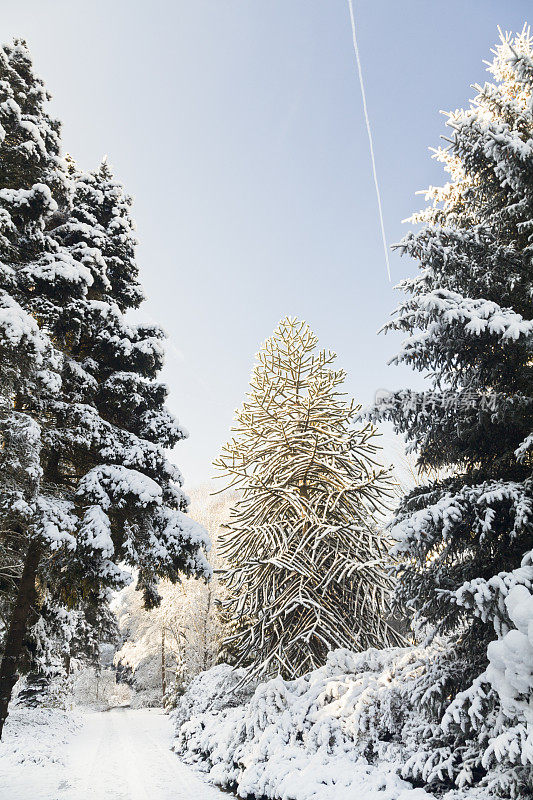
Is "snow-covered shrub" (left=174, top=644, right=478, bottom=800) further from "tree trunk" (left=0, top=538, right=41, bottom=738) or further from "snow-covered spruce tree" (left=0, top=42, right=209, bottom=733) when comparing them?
"tree trunk" (left=0, top=538, right=41, bottom=738)

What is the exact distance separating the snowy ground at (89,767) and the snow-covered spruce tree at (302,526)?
204cm

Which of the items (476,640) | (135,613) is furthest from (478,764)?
(135,613)

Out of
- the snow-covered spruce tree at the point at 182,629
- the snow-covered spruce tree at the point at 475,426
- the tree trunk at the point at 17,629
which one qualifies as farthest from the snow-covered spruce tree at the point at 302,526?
the snow-covered spruce tree at the point at 182,629

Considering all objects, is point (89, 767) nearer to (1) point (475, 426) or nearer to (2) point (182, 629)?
(1) point (475, 426)

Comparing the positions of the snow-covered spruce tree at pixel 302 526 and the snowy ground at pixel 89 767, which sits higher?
the snow-covered spruce tree at pixel 302 526

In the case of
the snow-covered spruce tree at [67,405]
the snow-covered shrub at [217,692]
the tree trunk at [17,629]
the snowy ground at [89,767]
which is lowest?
the snowy ground at [89,767]

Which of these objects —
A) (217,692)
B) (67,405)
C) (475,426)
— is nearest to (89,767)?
(217,692)

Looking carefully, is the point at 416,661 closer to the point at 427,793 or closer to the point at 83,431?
the point at 427,793

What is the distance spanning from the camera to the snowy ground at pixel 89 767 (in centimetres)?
583

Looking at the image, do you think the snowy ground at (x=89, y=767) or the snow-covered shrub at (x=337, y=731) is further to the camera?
the snowy ground at (x=89, y=767)

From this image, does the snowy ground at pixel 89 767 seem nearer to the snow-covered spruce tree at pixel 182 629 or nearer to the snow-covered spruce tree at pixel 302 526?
the snow-covered spruce tree at pixel 302 526

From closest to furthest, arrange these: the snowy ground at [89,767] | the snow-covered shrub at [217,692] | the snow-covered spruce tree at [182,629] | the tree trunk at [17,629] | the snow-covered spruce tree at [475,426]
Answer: the snow-covered spruce tree at [475,426] → the snowy ground at [89,767] → the tree trunk at [17,629] → the snow-covered shrub at [217,692] → the snow-covered spruce tree at [182,629]

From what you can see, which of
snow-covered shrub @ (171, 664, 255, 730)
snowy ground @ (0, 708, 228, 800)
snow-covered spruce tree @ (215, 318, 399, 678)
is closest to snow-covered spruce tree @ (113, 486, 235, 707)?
snow-covered shrub @ (171, 664, 255, 730)

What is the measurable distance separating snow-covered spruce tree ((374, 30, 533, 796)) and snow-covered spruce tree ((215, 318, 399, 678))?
6.45 feet
